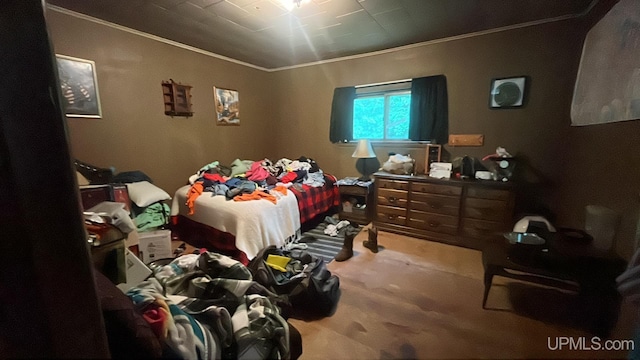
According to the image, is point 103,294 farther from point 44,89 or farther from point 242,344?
point 44,89

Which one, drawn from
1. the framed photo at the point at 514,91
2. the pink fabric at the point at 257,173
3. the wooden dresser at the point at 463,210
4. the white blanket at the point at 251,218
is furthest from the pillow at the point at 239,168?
the framed photo at the point at 514,91

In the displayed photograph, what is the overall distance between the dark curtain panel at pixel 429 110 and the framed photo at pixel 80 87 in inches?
106

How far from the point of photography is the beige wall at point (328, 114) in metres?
0.43

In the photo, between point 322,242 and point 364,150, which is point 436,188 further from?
point 364,150

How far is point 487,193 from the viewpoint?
0.59 metres

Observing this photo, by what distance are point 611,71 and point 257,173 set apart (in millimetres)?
2282

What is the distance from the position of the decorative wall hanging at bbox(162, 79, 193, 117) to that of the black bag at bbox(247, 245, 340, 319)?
190 centimetres

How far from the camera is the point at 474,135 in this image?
172 centimetres

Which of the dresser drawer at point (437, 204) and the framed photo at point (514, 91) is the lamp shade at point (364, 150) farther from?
the framed photo at point (514, 91)

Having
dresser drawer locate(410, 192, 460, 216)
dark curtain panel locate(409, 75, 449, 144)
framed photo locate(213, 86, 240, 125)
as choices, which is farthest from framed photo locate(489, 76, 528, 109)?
framed photo locate(213, 86, 240, 125)

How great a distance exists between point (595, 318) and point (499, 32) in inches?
41.7

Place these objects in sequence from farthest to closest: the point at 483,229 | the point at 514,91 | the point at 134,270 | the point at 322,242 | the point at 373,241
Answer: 1. the point at 322,242
2. the point at 373,241
3. the point at 134,270
4. the point at 514,91
5. the point at 483,229

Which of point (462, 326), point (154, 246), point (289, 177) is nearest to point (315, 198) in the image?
point (289, 177)

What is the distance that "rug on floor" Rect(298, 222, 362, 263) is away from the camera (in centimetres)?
184
